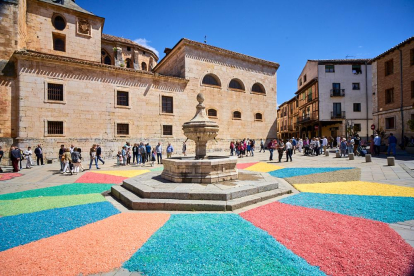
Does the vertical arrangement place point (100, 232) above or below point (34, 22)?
below

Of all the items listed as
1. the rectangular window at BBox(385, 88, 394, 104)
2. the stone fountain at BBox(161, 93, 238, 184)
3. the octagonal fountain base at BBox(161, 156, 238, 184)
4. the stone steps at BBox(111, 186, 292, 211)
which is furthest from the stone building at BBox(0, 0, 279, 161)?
the stone steps at BBox(111, 186, 292, 211)

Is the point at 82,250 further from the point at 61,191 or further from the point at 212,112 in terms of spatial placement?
the point at 212,112

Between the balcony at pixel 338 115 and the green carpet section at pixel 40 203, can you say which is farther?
the balcony at pixel 338 115

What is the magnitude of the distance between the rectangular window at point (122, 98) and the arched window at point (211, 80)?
8360 mm

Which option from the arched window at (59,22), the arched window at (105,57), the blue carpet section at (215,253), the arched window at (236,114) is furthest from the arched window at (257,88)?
the blue carpet section at (215,253)

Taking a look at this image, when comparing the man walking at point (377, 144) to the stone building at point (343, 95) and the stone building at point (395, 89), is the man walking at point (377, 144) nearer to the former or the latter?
the stone building at point (395, 89)

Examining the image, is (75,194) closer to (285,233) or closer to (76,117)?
(285,233)

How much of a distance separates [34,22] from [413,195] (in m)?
27.0

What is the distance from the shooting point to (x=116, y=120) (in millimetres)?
17172

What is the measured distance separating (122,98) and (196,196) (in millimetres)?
15429

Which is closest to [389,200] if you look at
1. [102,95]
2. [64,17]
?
[102,95]

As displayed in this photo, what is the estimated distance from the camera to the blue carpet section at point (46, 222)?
3420 millimetres

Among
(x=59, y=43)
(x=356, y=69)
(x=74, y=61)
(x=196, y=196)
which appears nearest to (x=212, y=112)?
(x=74, y=61)

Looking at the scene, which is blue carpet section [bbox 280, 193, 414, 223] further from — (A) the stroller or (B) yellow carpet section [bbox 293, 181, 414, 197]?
(A) the stroller
